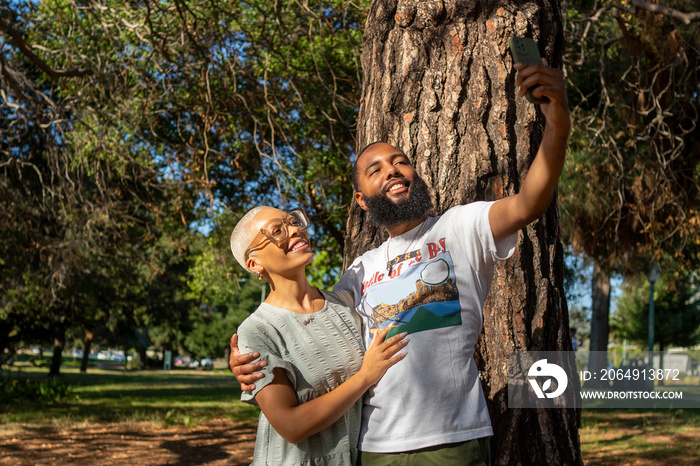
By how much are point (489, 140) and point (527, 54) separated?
114cm

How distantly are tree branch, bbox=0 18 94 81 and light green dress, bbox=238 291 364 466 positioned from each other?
4900mm

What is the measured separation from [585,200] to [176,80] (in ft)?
20.8

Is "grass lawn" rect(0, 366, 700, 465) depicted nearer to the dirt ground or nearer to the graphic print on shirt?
the dirt ground

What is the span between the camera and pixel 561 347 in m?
2.96

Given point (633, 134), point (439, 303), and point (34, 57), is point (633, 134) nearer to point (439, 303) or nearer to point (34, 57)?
point (34, 57)

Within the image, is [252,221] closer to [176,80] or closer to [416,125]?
[416,125]

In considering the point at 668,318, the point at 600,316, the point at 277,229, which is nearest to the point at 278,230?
the point at 277,229

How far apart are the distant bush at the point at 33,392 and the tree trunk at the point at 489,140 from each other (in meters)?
14.3

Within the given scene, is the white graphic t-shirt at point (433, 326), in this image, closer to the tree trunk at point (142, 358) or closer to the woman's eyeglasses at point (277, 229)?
the woman's eyeglasses at point (277, 229)

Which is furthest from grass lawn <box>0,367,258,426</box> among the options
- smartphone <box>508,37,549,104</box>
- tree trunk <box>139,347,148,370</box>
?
tree trunk <box>139,347,148,370</box>

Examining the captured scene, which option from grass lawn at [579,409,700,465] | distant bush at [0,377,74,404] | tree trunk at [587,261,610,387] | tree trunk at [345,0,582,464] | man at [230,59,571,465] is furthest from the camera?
tree trunk at [587,261,610,387]

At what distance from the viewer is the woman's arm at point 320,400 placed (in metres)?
2.00

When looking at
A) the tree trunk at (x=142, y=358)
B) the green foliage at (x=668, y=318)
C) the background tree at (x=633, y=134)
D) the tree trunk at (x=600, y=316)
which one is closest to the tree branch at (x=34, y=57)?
the background tree at (x=633, y=134)

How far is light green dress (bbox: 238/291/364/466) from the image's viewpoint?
212cm
